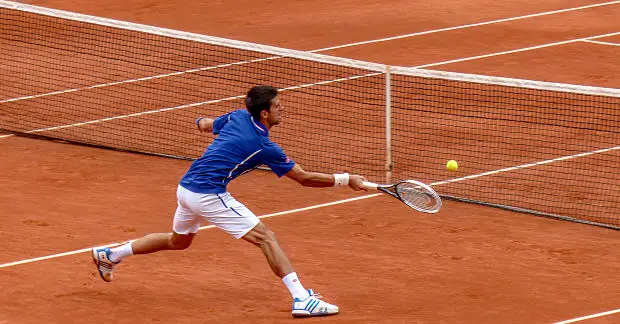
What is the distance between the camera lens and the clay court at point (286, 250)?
1108cm

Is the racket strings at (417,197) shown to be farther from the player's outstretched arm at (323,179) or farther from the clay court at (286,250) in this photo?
the clay court at (286,250)

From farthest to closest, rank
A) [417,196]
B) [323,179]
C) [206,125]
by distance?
[206,125] < [417,196] < [323,179]

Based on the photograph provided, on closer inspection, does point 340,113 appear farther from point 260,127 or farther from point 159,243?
point 260,127

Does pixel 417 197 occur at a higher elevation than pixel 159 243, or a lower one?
higher

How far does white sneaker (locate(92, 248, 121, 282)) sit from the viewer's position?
11406mm

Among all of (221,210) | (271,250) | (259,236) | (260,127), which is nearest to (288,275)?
(271,250)

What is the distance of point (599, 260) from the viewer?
12.3 meters

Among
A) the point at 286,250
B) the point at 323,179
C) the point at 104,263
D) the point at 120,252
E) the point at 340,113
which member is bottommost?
the point at 286,250

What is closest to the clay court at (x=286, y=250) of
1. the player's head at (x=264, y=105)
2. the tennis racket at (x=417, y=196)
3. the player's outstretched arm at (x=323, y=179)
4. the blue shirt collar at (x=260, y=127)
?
the tennis racket at (x=417, y=196)

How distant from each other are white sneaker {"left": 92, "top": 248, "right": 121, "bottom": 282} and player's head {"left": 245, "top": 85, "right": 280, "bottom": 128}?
1871 millimetres

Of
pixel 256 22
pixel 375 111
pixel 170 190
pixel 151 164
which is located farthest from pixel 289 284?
pixel 256 22

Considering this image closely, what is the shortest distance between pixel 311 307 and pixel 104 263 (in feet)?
6.61

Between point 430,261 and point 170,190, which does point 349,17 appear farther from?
point 430,261

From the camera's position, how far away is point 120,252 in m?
11.4
